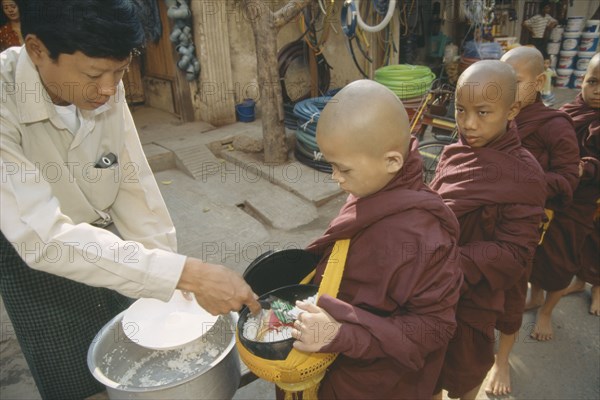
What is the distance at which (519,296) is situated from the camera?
208cm

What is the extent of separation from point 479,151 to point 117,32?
151cm

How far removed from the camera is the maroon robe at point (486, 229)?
1.73 metres

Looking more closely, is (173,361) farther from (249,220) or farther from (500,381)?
(249,220)

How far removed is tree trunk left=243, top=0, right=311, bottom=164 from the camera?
4816 millimetres

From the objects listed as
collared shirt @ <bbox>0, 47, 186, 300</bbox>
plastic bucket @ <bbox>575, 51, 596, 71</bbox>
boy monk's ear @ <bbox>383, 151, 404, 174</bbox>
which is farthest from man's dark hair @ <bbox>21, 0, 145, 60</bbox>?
plastic bucket @ <bbox>575, 51, 596, 71</bbox>

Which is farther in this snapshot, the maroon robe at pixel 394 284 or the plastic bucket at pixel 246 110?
the plastic bucket at pixel 246 110

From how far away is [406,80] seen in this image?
5.98 meters

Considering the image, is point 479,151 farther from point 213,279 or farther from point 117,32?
point 117,32

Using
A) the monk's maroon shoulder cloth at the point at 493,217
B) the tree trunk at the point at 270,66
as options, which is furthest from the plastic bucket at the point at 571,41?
the monk's maroon shoulder cloth at the point at 493,217

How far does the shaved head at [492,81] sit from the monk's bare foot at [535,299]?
73.3 inches

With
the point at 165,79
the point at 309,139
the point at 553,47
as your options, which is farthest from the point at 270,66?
the point at 553,47

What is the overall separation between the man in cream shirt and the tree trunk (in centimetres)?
343

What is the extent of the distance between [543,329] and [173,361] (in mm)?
2419

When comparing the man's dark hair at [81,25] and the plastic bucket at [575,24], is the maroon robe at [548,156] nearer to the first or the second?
the man's dark hair at [81,25]
